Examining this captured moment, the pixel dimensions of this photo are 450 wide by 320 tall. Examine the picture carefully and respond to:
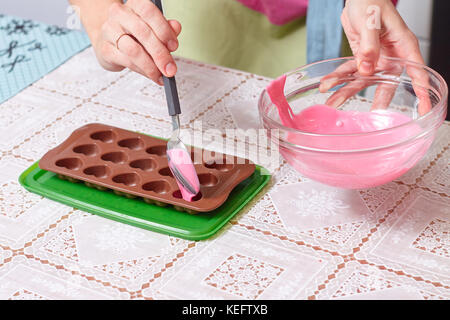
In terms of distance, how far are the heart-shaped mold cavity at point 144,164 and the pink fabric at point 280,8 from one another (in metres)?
0.56

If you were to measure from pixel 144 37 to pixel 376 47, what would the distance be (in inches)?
12.6

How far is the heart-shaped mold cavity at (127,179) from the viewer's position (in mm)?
865

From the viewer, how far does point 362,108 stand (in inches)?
39.0

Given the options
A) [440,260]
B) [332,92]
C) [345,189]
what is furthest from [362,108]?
[440,260]

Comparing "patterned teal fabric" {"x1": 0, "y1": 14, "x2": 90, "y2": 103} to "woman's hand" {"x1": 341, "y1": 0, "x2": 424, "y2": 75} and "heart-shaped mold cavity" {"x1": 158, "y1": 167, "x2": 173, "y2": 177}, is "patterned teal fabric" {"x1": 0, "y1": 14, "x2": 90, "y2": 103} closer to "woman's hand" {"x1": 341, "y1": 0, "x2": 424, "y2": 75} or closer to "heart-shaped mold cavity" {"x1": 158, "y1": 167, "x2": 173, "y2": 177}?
"heart-shaped mold cavity" {"x1": 158, "y1": 167, "x2": 173, "y2": 177}

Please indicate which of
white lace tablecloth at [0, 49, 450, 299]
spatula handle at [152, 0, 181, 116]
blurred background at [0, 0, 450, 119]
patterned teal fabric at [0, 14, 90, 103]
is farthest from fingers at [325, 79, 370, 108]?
blurred background at [0, 0, 450, 119]

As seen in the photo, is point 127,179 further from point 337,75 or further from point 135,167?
point 337,75

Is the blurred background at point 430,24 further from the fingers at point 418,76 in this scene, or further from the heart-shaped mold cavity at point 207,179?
the heart-shaped mold cavity at point 207,179

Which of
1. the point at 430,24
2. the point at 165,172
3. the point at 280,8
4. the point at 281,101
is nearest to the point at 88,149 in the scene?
the point at 165,172

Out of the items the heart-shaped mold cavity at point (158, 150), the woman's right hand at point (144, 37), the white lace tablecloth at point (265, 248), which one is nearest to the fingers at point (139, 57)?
the woman's right hand at point (144, 37)

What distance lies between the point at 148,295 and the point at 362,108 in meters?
0.48

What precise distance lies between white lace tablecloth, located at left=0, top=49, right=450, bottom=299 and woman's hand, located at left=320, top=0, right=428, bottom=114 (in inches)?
5.3

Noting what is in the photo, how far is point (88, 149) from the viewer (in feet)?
3.10
